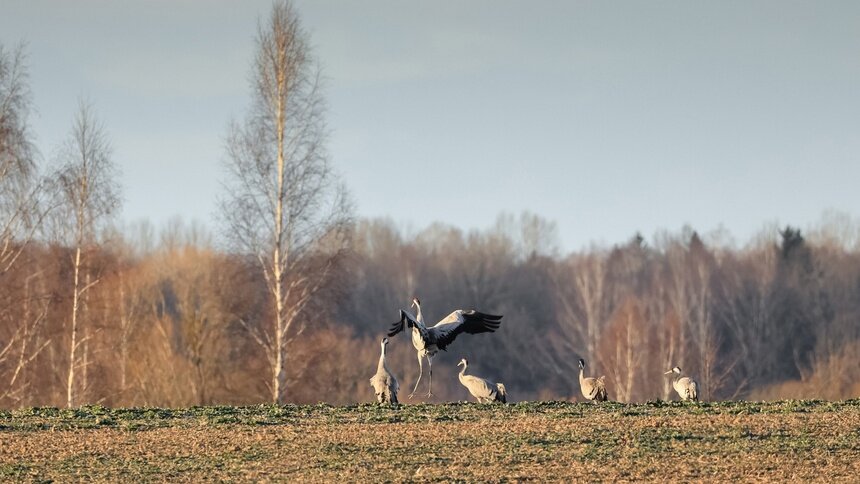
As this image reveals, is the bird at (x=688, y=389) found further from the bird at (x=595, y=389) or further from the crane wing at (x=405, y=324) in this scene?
the crane wing at (x=405, y=324)

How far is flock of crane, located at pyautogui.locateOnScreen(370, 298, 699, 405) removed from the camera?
79.2ft

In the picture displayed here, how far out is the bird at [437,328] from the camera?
23750 millimetres

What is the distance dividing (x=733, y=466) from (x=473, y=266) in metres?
104

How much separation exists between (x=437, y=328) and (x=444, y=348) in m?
0.56

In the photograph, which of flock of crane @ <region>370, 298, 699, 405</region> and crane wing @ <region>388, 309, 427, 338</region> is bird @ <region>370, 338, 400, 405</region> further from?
crane wing @ <region>388, 309, 427, 338</region>

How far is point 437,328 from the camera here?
80.4 ft

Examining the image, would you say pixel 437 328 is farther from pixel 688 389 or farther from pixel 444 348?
pixel 688 389

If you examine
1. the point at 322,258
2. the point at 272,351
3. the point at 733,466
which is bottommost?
the point at 733,466

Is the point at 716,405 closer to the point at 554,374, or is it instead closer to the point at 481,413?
the point at 481,413

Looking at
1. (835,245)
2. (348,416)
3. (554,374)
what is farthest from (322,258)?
(835,245)

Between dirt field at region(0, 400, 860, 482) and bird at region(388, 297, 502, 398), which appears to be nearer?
dirt field at region(0, 400, 860, 482)

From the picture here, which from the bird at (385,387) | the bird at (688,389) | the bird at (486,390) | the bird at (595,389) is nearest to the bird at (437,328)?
the bird at (385,387)

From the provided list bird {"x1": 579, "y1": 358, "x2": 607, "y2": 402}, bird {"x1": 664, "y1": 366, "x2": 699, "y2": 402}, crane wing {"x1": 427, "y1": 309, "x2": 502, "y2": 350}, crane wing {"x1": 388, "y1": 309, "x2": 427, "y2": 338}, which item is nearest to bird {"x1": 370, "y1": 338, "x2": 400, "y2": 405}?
crane wing {"x1": 388, "y1": 309, "x2": 427, "y2": 338}

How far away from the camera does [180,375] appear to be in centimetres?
5475
